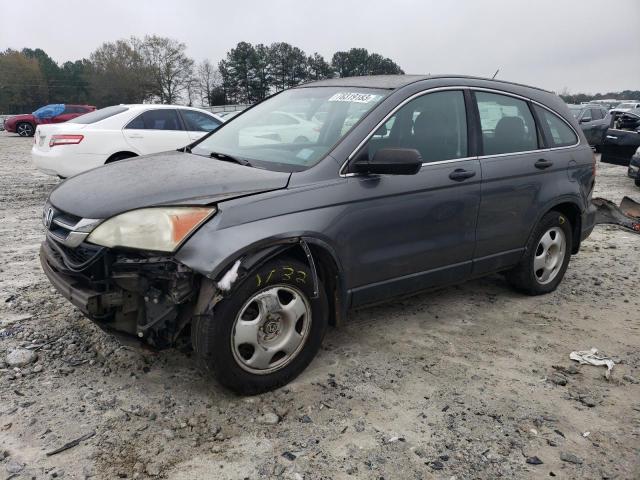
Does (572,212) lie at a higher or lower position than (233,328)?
higher

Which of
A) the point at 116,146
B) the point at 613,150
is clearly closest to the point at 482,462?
the point at 116,146

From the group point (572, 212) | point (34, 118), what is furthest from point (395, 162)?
point (34, 118)

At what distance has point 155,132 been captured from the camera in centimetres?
859

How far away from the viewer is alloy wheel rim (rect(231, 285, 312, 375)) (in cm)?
288

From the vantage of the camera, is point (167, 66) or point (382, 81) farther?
point (167, 66)

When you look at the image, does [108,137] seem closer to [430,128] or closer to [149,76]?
[430,128]

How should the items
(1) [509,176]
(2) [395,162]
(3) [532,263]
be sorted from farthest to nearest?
1. (3) [532,263]
2. (1) [509,176]
3. (2) [395,162]

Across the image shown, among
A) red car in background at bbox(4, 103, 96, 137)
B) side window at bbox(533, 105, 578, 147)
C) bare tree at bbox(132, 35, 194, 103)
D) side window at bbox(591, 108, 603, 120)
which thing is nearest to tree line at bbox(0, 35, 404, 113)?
bare tree at bbox(132, 35, 194, 103)

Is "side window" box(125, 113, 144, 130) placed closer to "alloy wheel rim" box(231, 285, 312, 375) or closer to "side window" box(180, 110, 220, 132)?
"side window" box(180, 110, 220, 132)

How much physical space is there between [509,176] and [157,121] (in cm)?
627

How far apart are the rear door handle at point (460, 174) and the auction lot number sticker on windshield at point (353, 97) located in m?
0.76

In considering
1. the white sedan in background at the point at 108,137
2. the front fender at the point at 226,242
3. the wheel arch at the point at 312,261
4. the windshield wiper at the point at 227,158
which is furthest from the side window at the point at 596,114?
the front fender at the point at 226,242

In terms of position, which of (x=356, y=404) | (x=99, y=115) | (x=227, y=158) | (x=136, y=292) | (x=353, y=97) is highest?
(x=353, y=97)

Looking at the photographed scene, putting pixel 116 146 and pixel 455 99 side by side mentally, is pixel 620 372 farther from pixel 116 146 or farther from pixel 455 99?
pixel 116 146
